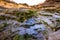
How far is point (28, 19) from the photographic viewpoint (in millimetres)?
2357

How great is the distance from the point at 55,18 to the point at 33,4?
1.39 metres

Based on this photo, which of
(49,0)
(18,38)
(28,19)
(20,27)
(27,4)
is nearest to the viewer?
(18,38)

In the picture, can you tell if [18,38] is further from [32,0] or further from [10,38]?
[32,0]

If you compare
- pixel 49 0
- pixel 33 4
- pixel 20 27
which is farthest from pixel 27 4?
pixel 20 27

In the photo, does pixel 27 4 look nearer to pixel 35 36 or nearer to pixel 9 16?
pixel 9 16

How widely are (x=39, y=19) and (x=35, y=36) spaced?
0.61 meters

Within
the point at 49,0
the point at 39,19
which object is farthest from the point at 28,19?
the point at 49,0

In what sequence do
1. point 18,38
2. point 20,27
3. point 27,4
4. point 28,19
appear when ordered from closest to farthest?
1. point 18,38
2. point 20,27
3. point 28,19
4. point 27,4

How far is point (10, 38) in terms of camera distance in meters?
1.84

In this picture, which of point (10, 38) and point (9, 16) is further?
point (9, 16)

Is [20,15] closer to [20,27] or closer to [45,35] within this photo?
[20,27]

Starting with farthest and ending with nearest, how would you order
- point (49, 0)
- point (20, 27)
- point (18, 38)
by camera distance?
point (49, 0) < point (20, 27) < point (18, 38)

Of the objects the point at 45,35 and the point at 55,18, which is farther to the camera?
the point at 55,18

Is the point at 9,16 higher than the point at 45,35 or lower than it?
higher
